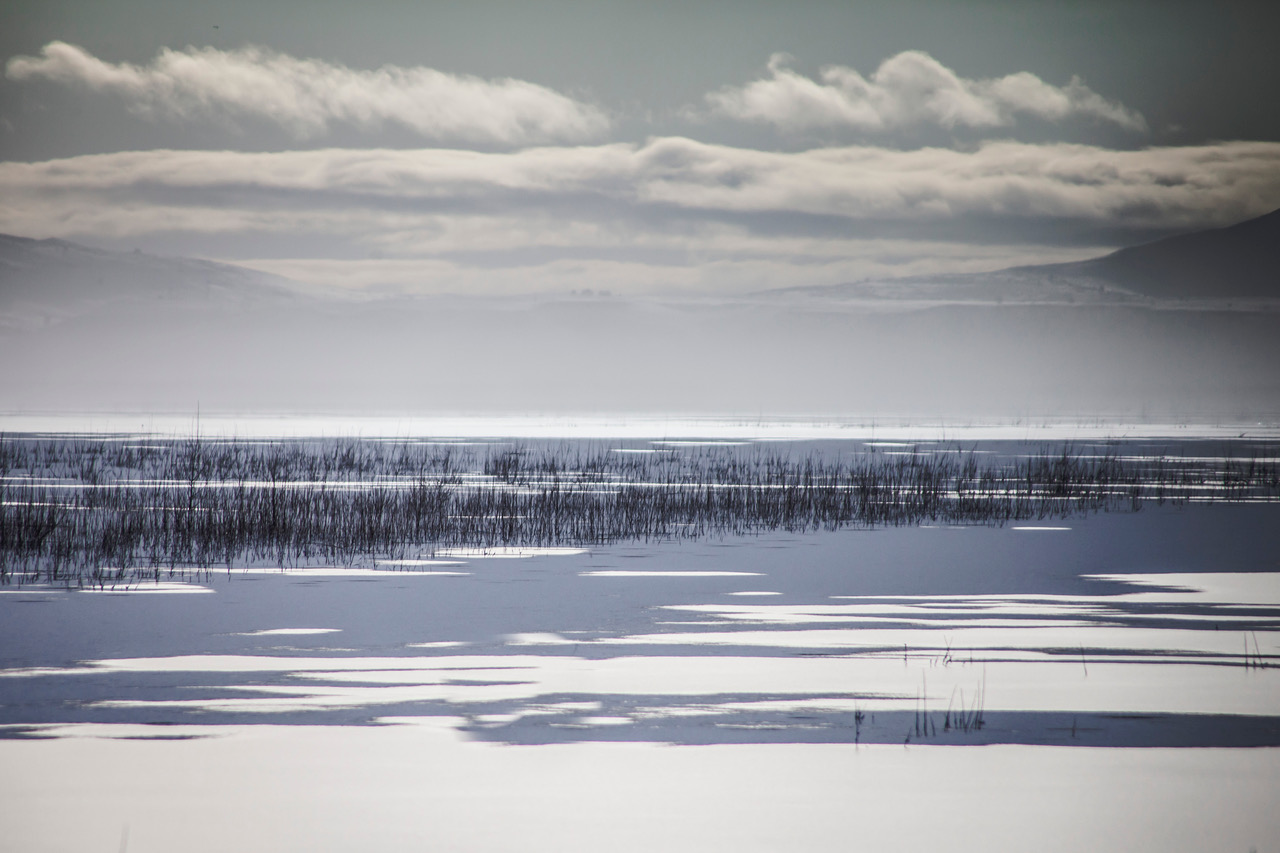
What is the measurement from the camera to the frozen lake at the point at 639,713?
5.06 metres

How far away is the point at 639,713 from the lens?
6531 mm

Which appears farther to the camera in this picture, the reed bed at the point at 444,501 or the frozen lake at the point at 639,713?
the reed bed at the point at 444,501

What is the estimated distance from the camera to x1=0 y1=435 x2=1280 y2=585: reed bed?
13.5 m

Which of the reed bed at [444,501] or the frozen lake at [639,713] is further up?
the reed bed at [444,501]

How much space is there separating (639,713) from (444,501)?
35.9ft

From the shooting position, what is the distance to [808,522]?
57.3 feet

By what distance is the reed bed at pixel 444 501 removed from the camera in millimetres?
Answer: 13469

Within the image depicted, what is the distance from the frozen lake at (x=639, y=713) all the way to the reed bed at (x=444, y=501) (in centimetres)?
212

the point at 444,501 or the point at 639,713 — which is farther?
the point at 444,501

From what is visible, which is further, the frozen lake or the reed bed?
the reed bed

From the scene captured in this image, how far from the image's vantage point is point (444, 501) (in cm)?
1714

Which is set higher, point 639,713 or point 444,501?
point 444,501

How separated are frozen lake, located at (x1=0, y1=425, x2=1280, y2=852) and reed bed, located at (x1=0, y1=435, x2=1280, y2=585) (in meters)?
2.12

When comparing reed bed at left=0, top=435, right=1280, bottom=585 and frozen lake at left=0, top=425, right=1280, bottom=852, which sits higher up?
reed bed at left=0, top=435, right=1280, bottom=585
